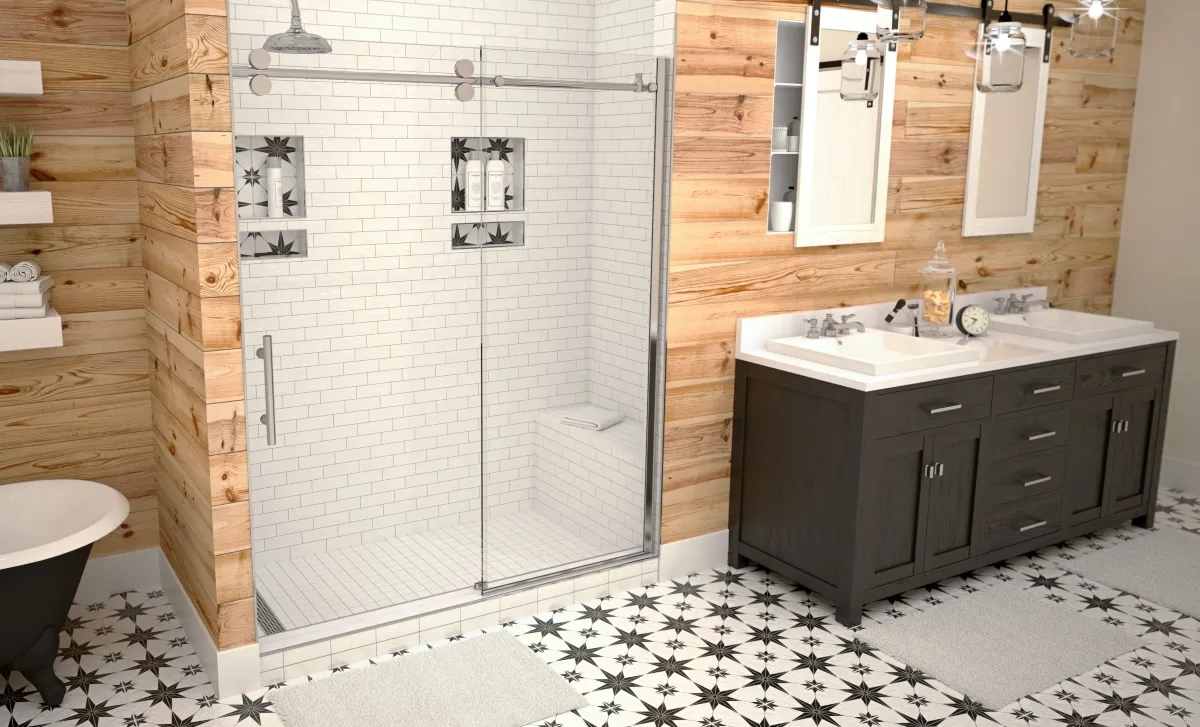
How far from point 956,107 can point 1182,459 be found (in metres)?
2.37

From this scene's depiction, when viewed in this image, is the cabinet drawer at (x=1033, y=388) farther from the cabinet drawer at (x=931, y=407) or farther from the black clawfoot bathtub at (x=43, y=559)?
the black clawfoot bathtub at (x=43, y=559)

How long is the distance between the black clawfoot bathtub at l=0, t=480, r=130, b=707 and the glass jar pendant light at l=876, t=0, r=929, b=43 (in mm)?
2885

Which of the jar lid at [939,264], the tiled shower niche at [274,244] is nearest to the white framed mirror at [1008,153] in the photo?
the jar lid at [939,264]

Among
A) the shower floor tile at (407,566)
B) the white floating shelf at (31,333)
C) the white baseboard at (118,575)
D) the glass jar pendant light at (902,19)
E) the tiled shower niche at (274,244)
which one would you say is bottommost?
the white baseboard at (118,575)

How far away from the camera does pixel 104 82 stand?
371 cm

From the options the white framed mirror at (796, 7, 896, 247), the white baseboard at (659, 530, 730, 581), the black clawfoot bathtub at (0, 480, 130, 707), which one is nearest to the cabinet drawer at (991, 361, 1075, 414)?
the white framed mirror at (796, 7, 896, 247)

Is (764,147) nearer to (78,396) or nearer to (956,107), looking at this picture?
(956,107)

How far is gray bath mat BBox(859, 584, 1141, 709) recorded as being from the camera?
Result: 3439 millimetres

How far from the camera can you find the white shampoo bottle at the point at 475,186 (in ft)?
12.0

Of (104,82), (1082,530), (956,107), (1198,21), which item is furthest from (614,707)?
(1198,21)

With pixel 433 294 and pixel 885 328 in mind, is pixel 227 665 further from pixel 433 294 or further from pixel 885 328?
pixel 885 328

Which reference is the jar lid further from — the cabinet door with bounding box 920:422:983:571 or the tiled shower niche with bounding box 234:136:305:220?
the tiled shower niche with bounding box 234:136:305:220

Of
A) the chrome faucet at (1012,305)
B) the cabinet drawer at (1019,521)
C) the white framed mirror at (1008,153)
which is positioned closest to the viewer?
the cabinet drawer at (1019,521)

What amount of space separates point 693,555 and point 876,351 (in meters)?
1.15
